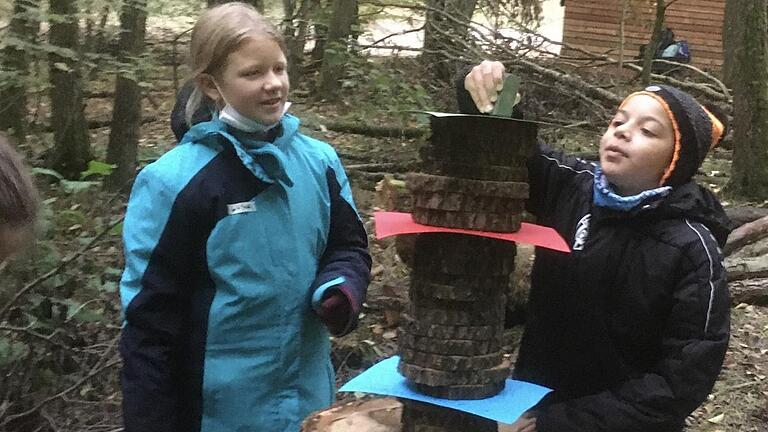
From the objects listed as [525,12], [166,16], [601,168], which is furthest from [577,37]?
[601,168]

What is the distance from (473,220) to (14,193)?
3.25ft

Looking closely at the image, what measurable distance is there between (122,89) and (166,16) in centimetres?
69

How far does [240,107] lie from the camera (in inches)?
82.4

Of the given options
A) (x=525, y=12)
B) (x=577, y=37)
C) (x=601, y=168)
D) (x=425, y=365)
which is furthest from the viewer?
(x=577, y=37)

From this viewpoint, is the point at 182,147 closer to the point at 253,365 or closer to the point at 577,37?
the point at 253,365

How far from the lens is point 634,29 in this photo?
1509cm

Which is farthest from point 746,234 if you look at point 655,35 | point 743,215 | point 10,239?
point 10,239

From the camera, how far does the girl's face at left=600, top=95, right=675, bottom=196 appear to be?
198cm

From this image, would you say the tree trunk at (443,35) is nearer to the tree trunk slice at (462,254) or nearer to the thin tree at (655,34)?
the thin tree at (655,34)

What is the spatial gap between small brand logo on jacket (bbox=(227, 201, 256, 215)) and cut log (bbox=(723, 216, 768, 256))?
3511 mm

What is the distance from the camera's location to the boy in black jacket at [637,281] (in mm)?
Answer: 1883

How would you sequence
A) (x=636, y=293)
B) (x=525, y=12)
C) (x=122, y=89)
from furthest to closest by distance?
(x=525, y=12)
(x=122, y=89)
(x=636, y=293)

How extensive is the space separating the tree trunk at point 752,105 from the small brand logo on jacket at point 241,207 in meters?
5.34

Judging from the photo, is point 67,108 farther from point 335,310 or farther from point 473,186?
point 473,186
